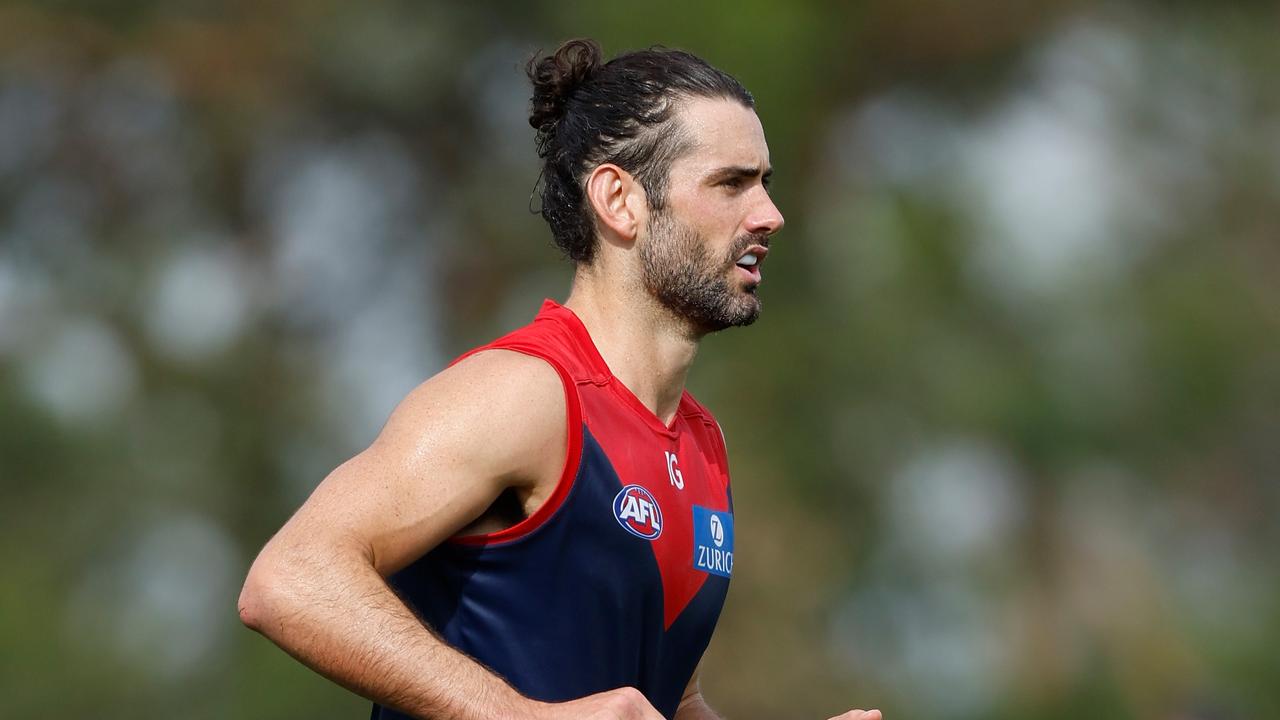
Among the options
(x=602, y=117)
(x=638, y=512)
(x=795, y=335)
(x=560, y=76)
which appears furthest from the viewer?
(x=795, y=335)

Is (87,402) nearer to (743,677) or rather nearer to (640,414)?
(743,677)

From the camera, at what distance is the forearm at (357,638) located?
12.5 ft

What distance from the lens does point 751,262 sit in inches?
191

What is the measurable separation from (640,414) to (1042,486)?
1689cm

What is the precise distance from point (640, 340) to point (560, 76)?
0.94 meters

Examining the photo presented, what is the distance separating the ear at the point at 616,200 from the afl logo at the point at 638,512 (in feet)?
2.71

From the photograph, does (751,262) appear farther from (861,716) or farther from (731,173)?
(861,716)

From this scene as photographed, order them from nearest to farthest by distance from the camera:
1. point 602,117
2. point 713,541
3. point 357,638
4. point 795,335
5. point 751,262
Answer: point 357,638, point 713,541, point 751,262, point 602,117, point 795,335

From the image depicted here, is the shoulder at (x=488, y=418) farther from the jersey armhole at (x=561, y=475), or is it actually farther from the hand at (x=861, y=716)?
the hand at (x=861, y=716)

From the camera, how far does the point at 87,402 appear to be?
67.4 feet

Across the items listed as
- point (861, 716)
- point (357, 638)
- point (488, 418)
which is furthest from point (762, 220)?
point (357, 638)

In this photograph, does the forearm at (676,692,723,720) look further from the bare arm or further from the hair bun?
the hair bun

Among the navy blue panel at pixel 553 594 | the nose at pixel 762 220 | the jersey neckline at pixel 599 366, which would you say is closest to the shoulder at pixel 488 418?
the navy blue panel at pixel 553 594

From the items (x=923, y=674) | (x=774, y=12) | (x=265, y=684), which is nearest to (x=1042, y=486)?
(x=923, y=674)
